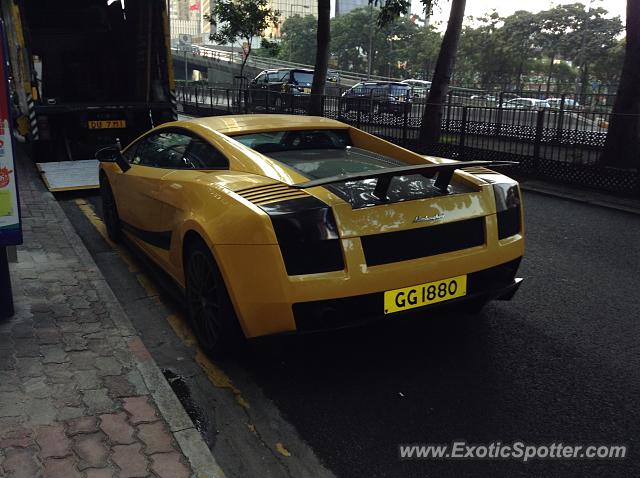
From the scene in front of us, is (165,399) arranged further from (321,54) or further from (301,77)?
(301,77)

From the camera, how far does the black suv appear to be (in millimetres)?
18428

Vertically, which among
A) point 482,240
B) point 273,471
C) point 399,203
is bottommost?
point 273,471

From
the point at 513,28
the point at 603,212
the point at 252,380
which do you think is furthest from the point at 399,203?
the point at 513,28

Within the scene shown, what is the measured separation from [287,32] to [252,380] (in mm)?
102236

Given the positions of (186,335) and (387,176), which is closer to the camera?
(387,176)

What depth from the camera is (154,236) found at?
424 cm

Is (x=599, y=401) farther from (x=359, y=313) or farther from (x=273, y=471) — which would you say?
(x=273, y=471)

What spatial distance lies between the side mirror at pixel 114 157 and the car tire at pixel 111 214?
0.35 m

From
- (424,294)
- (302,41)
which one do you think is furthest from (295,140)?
(302,41)

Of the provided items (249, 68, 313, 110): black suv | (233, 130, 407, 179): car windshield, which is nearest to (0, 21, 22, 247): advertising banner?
(233, 130, 407, 179): car windshield

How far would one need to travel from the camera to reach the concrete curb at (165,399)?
2404mm

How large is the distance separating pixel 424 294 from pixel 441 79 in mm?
11008

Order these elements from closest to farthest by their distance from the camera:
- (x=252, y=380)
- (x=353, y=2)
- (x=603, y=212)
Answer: (x=252, y=380), (x=603, y=212), (x=353, y=2)

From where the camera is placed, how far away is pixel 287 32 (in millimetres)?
98625
